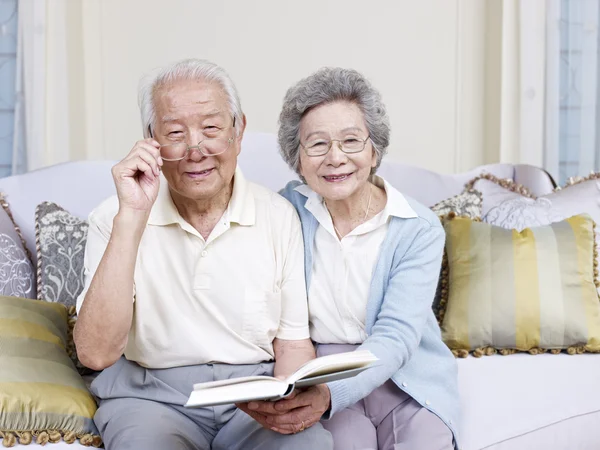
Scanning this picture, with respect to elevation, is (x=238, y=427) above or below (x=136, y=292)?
below

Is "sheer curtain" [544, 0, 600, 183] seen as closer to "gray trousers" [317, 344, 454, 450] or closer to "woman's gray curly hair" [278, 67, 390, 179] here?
"woman's gray curly hair" [278, 67, 390, 179]

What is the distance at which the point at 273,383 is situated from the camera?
1.37m

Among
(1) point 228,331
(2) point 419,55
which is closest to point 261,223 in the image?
(1) point 228,331

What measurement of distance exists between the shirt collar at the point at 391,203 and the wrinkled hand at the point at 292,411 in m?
0.50

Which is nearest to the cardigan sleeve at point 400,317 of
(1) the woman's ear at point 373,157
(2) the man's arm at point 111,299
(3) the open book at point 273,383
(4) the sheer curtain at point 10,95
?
(1) the woman's ear at point 373,157

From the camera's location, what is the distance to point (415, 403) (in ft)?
6.17

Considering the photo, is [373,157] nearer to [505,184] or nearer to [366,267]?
[366,267]

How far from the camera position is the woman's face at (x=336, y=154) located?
74.6 inches

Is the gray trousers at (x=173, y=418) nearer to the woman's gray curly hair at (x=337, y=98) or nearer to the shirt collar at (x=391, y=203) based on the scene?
the shirt collar at (x=391, y=203)

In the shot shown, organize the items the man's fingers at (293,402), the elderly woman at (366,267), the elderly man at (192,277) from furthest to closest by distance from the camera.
Answer: the elderly woman at (366,267)
the elderly man at (192,277)
the man's fingers at (293,402)

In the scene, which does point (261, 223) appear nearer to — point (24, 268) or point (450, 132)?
point (24, 268)

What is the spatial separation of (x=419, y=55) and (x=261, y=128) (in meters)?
0.85

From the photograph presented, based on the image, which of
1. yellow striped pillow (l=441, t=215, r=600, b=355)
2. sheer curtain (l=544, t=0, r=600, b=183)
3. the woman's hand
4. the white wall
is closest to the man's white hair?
the woman's hand

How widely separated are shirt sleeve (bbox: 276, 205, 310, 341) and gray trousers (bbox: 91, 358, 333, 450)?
104 millimetres
